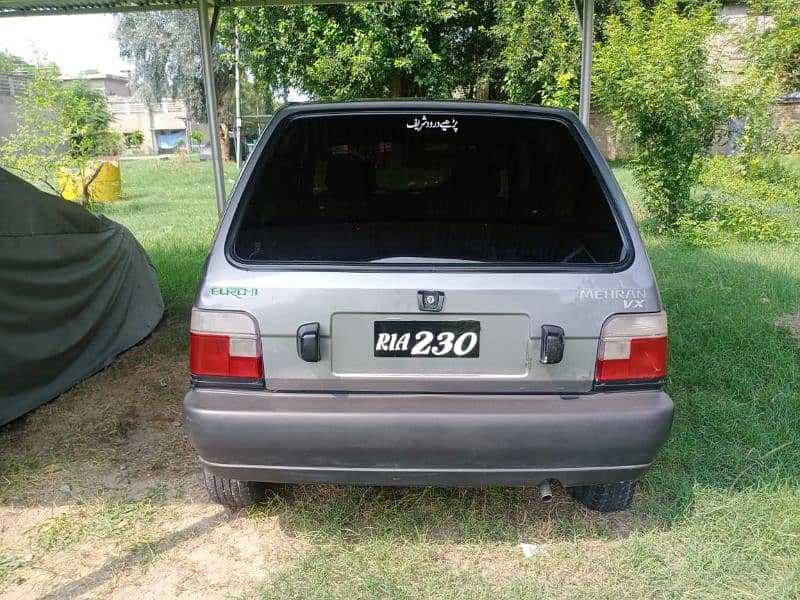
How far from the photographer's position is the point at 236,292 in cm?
221

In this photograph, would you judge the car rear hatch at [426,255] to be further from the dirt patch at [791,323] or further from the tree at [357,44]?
the tree at [357,44]

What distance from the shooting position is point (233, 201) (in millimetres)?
2420

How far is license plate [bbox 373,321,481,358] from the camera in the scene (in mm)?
2201

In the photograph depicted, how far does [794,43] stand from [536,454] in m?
10.6

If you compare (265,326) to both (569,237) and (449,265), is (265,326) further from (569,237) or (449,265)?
(569,237)

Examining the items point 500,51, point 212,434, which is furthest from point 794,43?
point 212,434

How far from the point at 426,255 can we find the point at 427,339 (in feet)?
1.73

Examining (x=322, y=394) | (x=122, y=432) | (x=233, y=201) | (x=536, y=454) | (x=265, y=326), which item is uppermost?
(x=233, y=201)

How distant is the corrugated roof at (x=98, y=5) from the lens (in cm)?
530

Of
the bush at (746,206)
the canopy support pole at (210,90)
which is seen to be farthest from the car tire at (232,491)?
the bush at (746,206)

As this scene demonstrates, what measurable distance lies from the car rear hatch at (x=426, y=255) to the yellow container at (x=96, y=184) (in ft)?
35.5

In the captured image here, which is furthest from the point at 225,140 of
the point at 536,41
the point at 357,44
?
the point at 536,41

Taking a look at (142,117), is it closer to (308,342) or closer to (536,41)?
(536,41)

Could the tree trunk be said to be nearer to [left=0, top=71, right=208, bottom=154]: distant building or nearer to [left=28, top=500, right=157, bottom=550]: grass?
[left=28, top=500, right=157, bottom=550]: grass
